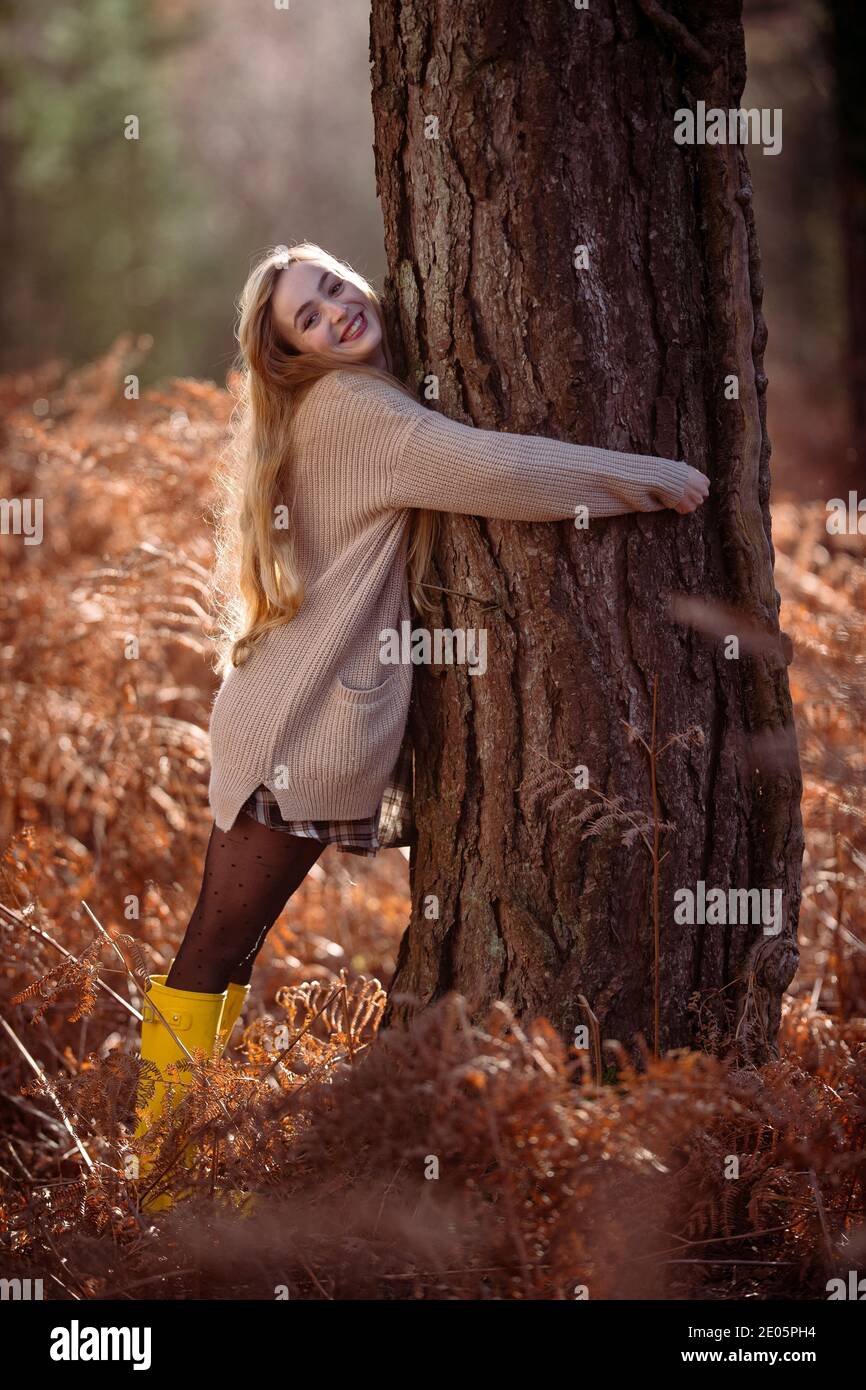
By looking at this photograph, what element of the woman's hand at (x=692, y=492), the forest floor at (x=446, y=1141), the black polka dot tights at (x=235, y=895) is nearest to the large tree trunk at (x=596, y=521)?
the woman's hand at (x=692, y=492)

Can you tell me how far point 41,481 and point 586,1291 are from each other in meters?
4.77

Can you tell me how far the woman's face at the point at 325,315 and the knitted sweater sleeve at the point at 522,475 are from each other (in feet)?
0.98

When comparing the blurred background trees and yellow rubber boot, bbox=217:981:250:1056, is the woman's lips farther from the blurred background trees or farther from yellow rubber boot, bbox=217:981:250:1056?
the blurred background trees

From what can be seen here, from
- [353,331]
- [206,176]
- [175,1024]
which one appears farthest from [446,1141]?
[206,176]

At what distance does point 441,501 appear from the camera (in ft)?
8.08

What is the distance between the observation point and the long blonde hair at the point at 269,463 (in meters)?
2.65

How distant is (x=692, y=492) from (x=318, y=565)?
33.7 inches

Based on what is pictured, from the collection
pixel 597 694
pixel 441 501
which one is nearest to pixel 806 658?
pixel 597 694

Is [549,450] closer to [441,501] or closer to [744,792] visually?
[441,501]

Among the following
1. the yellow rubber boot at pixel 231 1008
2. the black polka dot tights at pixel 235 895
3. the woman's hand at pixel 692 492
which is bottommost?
the yellow rubber boot at pixel 231 1008

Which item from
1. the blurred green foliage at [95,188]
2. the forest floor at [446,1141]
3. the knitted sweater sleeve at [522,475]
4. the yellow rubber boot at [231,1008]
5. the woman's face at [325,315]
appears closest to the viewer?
the forest floor at [446,1141]

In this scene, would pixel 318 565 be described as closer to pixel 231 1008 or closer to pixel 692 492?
pixel 692 492

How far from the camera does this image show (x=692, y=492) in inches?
98.2

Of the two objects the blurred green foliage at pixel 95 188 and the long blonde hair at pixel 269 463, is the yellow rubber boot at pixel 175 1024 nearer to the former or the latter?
the long blonde hair at pixel 269 463
